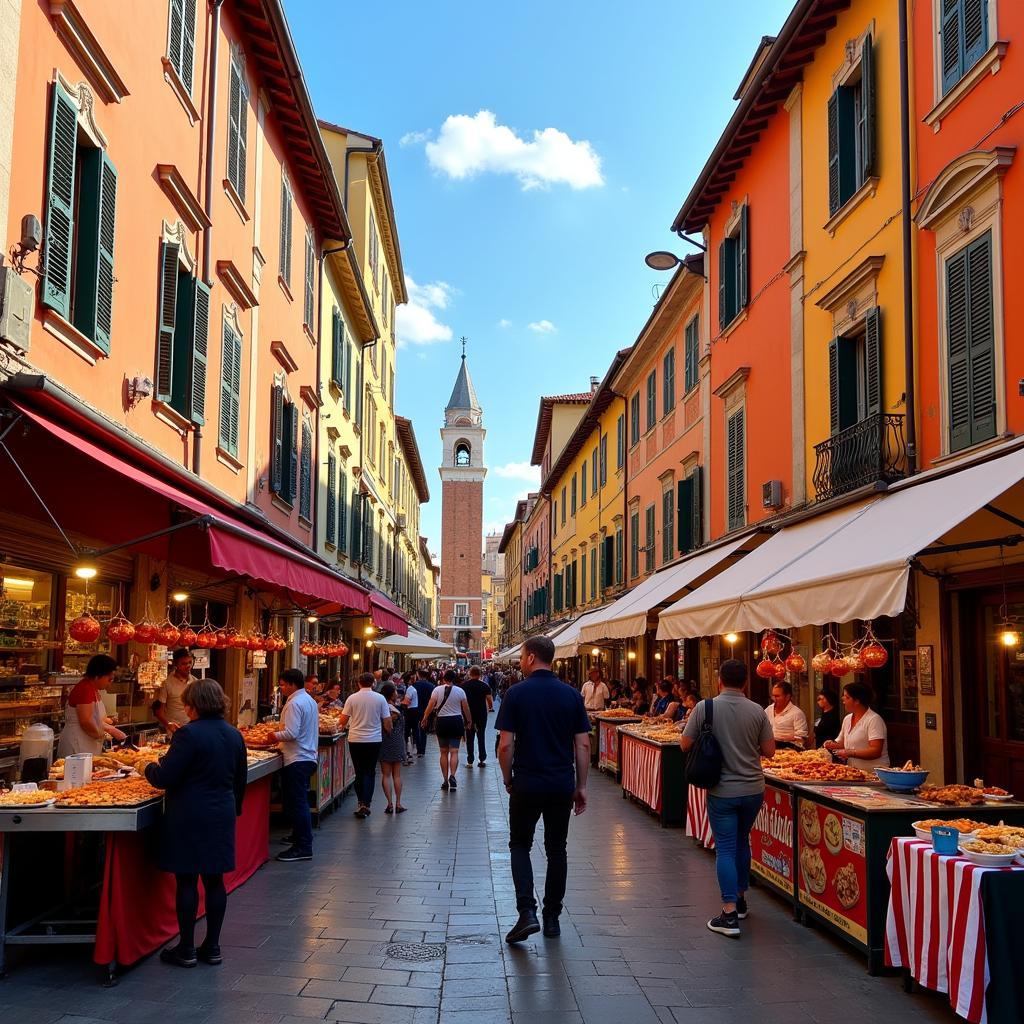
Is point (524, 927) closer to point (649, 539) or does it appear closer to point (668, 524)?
point (668, 524)

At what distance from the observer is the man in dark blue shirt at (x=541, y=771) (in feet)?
22.5

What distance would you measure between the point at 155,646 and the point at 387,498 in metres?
26.7

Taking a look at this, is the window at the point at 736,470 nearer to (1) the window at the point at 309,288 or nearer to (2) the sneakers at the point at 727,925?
(1) the window at the point at 309,288

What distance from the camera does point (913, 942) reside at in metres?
5.74

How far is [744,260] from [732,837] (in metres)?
11.9

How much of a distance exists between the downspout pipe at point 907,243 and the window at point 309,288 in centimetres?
1162

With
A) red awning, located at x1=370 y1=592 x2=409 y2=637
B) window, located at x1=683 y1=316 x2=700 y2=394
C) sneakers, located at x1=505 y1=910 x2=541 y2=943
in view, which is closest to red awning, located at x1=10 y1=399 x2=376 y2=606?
sneakers, located at x1=505 y1=910 x2=541 y2=943

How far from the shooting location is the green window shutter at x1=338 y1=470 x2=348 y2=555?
23484 millimetres

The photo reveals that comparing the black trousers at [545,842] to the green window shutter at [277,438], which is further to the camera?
the green window shutter at [277,438]

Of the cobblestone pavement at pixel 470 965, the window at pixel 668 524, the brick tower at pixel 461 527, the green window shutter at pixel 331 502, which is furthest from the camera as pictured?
the brick tower at pixel 461 527

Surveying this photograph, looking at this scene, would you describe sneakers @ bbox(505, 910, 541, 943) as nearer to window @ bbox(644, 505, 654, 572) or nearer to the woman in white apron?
the woman in white apron

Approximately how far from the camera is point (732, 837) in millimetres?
7234

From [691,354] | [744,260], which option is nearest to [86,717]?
[744,260]

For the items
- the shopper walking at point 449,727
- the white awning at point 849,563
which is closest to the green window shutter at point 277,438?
the shopper walking at point 449,727
